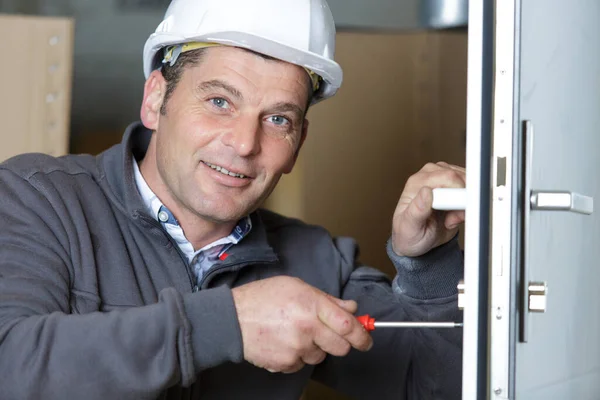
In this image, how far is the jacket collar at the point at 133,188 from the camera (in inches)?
65.5

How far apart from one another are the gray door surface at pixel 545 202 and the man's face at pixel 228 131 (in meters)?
0.58

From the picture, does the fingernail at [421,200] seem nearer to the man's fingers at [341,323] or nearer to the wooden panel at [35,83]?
the man's fingers at [341,323]

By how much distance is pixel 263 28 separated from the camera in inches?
63.6

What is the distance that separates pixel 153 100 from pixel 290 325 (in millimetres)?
787

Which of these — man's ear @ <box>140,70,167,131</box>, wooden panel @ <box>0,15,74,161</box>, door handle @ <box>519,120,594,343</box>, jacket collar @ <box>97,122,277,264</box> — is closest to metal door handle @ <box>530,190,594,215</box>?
door handle @ <box>519,120,594,343</box>

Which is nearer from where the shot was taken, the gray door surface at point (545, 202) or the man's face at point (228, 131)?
the gray door surface at point (545, 202)

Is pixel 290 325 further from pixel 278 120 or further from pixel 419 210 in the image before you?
pixel 278 120

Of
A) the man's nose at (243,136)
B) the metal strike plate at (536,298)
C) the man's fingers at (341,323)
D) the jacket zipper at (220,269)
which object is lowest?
the man's fingers at (341,323)

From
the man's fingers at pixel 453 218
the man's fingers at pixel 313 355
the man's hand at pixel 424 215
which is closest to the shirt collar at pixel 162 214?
the man's hand at pixel 424 215

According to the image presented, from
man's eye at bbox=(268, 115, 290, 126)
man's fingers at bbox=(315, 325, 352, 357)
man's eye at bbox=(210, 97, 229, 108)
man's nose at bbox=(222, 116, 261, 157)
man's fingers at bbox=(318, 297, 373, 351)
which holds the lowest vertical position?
man's fingers at bbox=(315, 325, 352, 357)

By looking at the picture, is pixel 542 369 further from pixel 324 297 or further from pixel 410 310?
pixel 410 310

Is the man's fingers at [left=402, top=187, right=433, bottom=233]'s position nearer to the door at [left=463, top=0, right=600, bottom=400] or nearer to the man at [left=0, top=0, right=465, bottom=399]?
the man at [left=0, top=0, right=465, bottom=399]

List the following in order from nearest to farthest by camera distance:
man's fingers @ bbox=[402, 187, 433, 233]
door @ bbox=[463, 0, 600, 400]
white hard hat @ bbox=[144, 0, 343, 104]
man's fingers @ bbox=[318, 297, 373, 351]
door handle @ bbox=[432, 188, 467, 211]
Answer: door @ bbox=[463, 0, 600, 400]
door handle @ bbox=[432, 188, 467, 211]
man's fingers @ bbox=[318, 297, 373, 351]
man's fingers @ bbox=[402, 187, 433, 233]
white hard hat @ bbox=[144, 0, 343, 104]

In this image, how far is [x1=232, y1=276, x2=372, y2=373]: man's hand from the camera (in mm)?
1192
